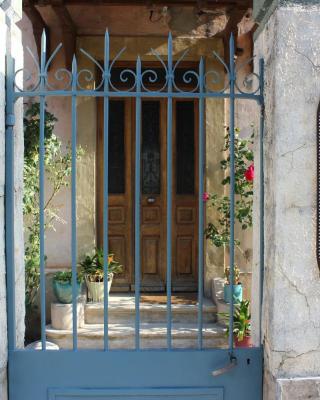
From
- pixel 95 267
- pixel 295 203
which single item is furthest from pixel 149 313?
pixel 295 203

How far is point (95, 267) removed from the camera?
6160mm

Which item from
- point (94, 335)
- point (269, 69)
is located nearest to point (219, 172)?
point (94, 335)

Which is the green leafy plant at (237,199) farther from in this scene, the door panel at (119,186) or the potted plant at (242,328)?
the potted plant at (242,328)

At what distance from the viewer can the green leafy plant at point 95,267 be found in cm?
611

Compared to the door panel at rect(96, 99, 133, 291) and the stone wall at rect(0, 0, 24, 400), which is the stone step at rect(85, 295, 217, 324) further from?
the stone wall at rect(0, 0, 24, 400)

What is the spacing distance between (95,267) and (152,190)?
1.13m

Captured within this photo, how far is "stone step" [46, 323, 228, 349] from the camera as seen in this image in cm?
562

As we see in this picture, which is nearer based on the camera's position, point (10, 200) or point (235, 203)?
point (10, 200)

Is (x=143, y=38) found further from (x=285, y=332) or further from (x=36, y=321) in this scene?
(x=285, y=332)

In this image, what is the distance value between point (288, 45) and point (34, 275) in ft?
12.7

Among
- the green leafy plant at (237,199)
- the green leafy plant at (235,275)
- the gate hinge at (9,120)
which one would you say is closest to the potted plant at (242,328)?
the green leafy plant at (235,275)

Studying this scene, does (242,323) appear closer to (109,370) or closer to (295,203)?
(109,370)

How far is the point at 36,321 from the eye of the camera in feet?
20.4

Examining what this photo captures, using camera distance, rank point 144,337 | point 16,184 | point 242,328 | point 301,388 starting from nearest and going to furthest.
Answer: point 301,388 → point 16,184 → point 242,328 → point 144,337
